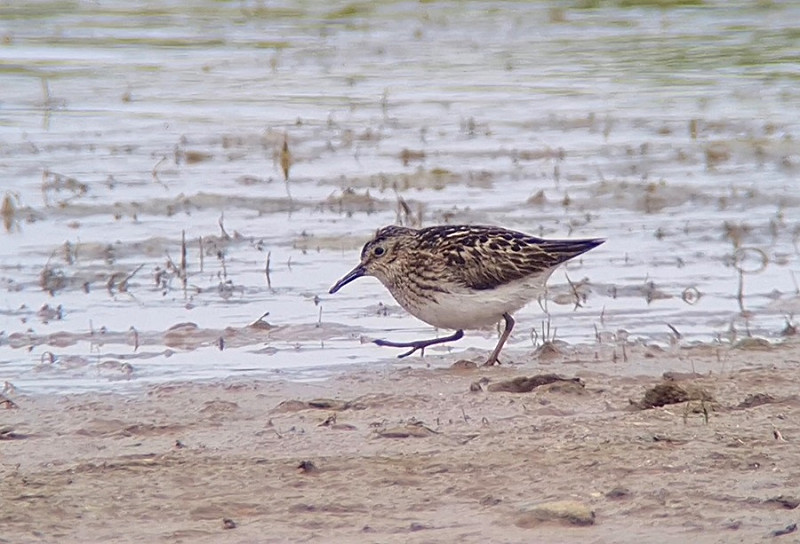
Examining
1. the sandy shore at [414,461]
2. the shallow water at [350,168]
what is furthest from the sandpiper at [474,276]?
the sandy shore at [414,461]

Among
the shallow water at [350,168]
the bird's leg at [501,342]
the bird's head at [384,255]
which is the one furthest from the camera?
the shallow water at [350,168]

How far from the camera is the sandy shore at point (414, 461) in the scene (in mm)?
5984

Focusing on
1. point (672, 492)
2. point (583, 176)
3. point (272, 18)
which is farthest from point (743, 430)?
point (272, 18)

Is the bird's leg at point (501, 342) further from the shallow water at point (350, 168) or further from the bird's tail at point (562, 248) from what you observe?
the bird's tail at point (562, 248)

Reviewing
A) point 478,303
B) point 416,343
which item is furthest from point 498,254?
point 416,343

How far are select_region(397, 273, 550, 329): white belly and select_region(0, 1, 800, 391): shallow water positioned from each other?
31 centimetres

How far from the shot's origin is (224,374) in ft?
29.1

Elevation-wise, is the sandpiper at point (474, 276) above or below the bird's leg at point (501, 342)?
above

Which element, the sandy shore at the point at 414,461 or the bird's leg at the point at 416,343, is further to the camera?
the bird's leg at the point at 416,343

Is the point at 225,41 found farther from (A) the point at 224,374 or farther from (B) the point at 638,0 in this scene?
(A) the point at 224,374

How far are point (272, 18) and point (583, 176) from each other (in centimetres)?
1193

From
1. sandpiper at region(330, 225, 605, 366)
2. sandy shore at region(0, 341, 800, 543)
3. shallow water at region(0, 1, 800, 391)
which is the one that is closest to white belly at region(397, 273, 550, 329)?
sandpiper at region(330, 225, 605, 366)

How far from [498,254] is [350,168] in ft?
19.5

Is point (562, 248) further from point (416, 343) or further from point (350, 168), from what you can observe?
point (350, 168)
